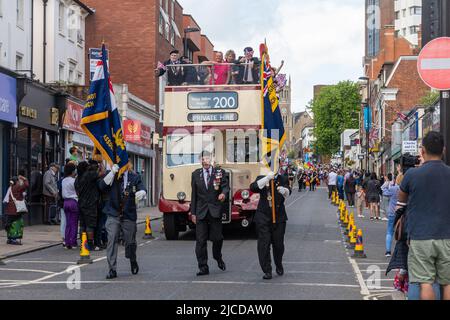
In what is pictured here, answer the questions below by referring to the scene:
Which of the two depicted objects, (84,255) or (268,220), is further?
(84,255)

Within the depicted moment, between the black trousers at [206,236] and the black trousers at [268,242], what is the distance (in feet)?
2.92

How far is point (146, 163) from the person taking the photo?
47531 millimetres

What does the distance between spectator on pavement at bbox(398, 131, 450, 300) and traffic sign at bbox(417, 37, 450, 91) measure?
4021mm

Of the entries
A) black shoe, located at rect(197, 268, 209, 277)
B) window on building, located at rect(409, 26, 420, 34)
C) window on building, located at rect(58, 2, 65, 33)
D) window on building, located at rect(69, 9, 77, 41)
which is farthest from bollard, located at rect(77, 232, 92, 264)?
window on building, located at rect(409, 26, 420, 34)

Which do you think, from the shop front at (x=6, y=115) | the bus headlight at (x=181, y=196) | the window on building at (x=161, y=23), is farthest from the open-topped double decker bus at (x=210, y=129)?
the window on building at (x=161, y=23)

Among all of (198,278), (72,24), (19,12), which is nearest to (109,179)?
(198,278)

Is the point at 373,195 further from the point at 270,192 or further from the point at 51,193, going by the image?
the point at 270,192

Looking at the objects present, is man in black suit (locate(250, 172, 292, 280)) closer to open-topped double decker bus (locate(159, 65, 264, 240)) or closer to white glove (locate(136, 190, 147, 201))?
white glove (locate(136, 190, 147, 201))

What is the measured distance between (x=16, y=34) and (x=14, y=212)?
562 inches

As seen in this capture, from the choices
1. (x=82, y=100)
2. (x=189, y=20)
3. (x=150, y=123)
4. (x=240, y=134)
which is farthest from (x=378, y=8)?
(x=240, y=134)

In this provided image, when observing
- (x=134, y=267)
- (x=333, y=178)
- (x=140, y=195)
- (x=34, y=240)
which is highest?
(x=333, y=178)

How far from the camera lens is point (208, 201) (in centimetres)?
1332

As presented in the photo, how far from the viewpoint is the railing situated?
67.4 ft
